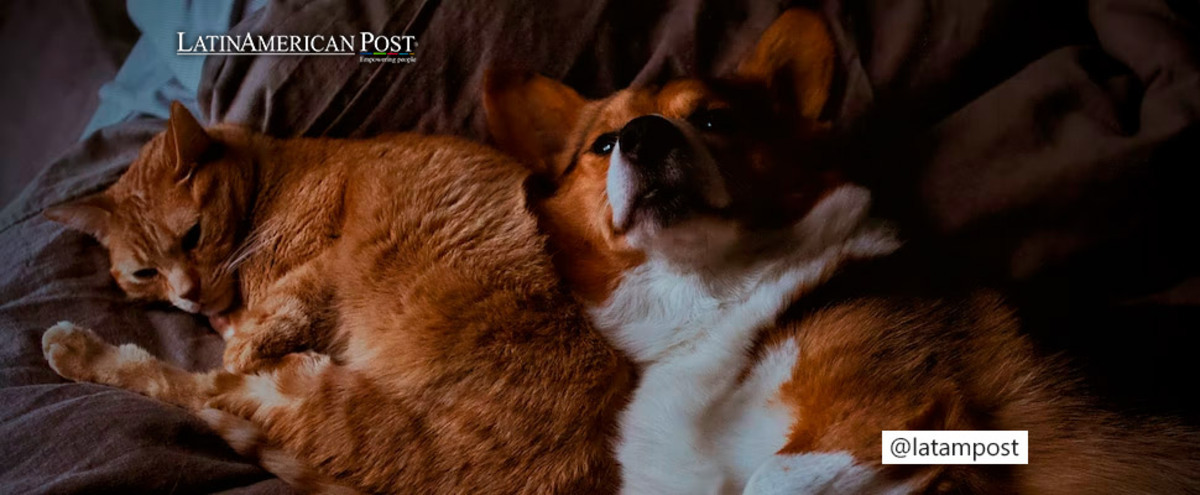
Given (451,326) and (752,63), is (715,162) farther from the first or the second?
(451,326)

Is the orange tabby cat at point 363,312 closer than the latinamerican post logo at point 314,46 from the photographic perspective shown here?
Yes

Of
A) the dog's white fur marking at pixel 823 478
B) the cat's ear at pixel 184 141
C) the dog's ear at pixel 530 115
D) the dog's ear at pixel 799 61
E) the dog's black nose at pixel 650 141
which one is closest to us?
the dog's white fur marking at pixel 823 478

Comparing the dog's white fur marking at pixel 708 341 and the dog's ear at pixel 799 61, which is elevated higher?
the dog's ear at pixel 799 61

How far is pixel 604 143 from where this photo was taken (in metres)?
1.17

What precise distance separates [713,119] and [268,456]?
31.0 inches

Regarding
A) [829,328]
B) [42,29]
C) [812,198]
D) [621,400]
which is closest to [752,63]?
[812,198]

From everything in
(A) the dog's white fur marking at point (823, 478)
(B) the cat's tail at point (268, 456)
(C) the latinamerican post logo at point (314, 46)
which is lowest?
(A) the dog's white fur marking at point (823, 478)

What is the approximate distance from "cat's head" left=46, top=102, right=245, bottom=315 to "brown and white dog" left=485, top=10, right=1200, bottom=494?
1.88ft

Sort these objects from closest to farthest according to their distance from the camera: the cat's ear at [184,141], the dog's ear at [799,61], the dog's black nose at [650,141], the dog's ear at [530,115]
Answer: the dog's black nose at [650,141], the dog's ear at [799,61], the dog's ear at [530,115], the cat's ear at [184,141]

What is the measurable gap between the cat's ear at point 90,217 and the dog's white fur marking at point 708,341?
2.94ft

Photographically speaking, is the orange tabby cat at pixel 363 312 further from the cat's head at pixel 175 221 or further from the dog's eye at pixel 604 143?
the dog's eye at pixel 604 143

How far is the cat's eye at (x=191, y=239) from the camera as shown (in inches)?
53.5

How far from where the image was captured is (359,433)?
3.66ft

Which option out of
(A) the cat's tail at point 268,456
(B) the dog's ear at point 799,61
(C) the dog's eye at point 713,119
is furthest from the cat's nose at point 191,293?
(B) the dog's ear at point 799,61
